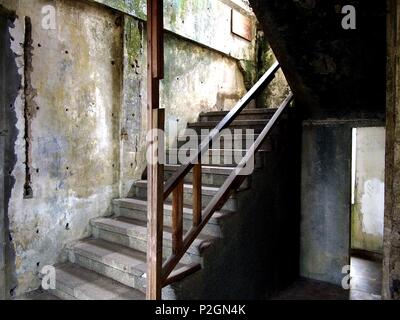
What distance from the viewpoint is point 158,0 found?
218 centimetres

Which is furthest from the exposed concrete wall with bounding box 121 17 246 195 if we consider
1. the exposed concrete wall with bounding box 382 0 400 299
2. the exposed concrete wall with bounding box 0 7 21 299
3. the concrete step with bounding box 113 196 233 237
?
the exposed concrete wall with bounding box 382 0 400 299

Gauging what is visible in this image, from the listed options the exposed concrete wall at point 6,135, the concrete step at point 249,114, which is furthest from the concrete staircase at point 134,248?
the concrete step at point 249,114

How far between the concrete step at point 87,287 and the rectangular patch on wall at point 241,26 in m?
4.53

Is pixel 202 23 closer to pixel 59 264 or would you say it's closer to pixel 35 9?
pixel 35 9

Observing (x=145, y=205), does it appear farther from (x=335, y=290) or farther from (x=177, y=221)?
(x=335, y=290)

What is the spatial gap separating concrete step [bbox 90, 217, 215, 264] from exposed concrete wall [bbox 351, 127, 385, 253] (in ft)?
13.1

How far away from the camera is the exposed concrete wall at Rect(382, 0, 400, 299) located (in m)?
1.72

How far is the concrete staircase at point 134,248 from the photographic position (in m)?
2.76

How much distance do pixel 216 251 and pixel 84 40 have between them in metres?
2.53

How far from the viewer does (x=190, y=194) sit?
142 inches

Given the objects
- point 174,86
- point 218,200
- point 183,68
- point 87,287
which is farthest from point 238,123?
point 87,287

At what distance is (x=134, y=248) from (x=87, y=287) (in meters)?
0.59

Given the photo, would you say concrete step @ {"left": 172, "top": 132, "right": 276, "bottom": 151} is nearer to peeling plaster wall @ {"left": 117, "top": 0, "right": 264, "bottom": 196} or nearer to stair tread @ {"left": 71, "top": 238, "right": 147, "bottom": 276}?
peeling plaster wall @ {"left": 117, "top": 0, "right": 264, "bottom": 196}

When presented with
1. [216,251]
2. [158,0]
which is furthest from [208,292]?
[158,0]
